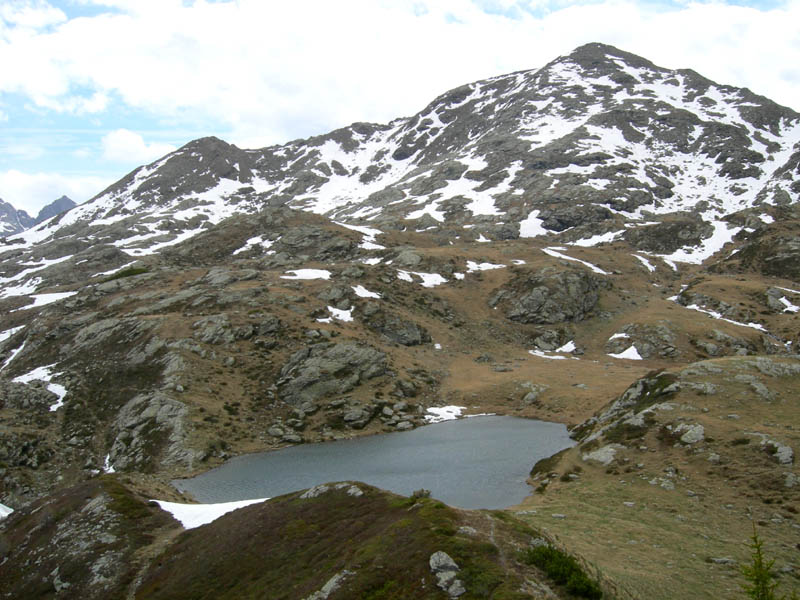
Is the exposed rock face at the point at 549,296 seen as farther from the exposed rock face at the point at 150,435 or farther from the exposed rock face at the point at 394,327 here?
the exposed rock face at the point at 150,435

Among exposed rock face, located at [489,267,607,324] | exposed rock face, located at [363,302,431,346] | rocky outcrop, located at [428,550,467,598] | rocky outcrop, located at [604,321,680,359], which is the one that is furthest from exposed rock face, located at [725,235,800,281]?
rocky outcrop, located at [428,550,467,598]

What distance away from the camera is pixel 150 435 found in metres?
47.5

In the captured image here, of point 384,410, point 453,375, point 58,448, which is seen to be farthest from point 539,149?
point 58,448

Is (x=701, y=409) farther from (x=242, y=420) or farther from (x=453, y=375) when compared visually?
(x=242, y=420)

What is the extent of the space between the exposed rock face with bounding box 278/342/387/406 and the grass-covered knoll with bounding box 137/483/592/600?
30563mm

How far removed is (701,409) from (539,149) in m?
179

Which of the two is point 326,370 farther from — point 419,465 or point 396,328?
point 419,465

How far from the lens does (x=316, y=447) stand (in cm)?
4800

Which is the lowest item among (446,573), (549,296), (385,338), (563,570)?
(563,570)

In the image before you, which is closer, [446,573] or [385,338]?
[446,573]

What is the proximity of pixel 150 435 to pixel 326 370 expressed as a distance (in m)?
20.2

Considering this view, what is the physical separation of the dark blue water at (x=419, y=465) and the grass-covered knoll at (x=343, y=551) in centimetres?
1289

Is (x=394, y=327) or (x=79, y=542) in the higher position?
(x=394, y=327)

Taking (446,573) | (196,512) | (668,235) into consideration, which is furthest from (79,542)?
(668,235)
